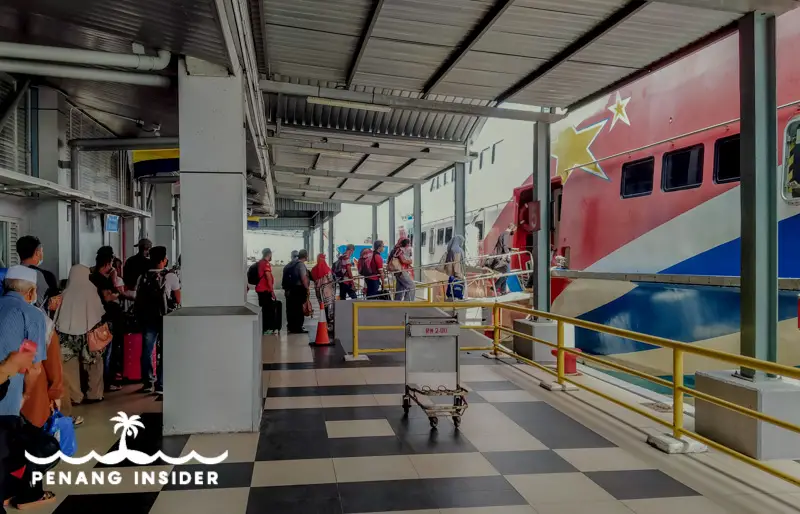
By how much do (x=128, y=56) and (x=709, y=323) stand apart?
7.97m

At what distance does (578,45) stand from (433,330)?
371cm

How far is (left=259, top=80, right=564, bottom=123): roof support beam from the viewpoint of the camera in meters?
8.63

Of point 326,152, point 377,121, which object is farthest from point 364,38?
point 326,152

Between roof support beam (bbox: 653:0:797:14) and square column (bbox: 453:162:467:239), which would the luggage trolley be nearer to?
roof support beam (bbox: 653:0:797:14)

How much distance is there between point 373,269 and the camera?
15.0 metres

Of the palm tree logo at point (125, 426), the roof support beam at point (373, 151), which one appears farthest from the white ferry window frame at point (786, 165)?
the palm tree logo at point (125, 426)

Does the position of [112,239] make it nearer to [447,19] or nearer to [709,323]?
[447,19]

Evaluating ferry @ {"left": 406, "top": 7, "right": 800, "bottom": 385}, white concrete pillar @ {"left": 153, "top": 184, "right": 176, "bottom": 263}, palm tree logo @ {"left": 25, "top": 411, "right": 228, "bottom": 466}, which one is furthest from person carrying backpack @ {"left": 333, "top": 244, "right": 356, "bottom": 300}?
palm tree logo @ {"left": 25, "top": 411, "right": 228, "bottom": 466}

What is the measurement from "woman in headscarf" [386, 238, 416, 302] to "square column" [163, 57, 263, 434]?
7.79 metres

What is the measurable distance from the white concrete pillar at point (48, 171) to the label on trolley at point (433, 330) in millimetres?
6102

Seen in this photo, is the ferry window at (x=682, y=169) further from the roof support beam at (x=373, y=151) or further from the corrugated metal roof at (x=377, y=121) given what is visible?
the roof support beam at (x=373, y=151)

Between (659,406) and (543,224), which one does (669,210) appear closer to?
(543,224)

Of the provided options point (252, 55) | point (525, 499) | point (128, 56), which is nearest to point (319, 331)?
point (252, 55)

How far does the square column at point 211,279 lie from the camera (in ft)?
18.7
